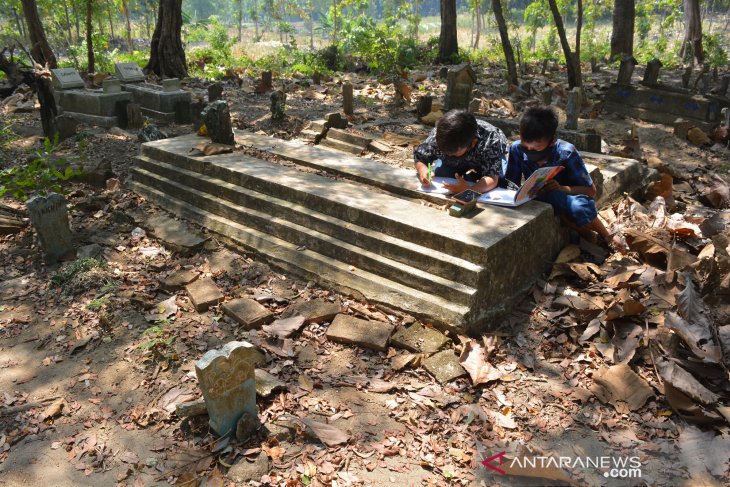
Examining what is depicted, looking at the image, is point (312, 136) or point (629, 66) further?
point (629, 66)

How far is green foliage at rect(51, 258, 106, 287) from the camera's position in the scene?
4984mm

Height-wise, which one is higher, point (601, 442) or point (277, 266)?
point (277, 266)

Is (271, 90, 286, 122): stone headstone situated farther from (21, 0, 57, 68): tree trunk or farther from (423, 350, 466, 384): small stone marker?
(21, 0, 57, 68): tree trunk

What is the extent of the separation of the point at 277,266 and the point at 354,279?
0.91 meters

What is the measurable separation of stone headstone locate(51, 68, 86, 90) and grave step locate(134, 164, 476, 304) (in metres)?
4.79

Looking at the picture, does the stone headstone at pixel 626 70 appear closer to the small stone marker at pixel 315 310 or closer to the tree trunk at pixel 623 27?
the tree trunk at pixel 623 27

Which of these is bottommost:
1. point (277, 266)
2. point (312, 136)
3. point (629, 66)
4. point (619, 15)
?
point (277, 266)

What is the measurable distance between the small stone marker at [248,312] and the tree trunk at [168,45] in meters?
10.9

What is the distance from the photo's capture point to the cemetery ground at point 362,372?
3131mm

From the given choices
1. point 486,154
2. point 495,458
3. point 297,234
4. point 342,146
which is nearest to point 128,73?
point 342,146

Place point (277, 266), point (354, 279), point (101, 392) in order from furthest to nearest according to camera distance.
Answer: point (277, 266), point (354, 279), point (101, 392)

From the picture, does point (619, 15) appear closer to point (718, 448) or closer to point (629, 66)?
point (629, 66)

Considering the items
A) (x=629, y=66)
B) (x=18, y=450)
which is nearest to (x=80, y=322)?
(x=18, y=450)

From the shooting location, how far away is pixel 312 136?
8.04 m
